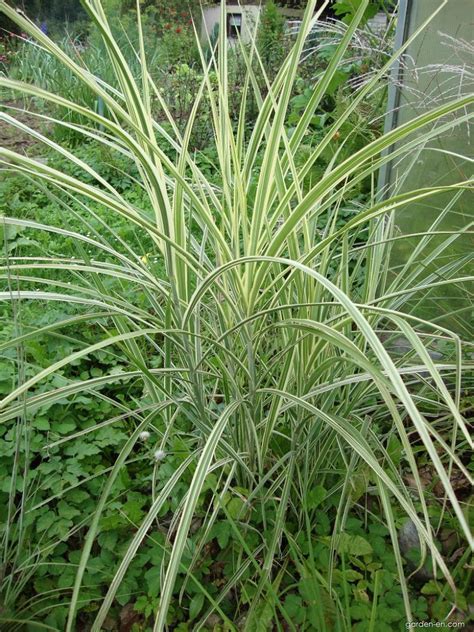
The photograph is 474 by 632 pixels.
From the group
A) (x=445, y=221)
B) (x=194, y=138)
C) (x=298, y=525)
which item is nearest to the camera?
(x=298, y=525)

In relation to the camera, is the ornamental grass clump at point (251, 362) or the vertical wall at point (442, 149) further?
the vertical wall at point (442, 149)

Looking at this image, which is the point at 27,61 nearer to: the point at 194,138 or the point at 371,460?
the point at 194,138

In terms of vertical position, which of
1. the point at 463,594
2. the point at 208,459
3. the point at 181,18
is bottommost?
the point at 463,594

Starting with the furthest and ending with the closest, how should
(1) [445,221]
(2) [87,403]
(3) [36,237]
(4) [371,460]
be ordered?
(3) [36,237] → (1) [445,221] → (2) [87,403] → (4) [371,460]

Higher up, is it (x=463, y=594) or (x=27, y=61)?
(x=27, y=61)

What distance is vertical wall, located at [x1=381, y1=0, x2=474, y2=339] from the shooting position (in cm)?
183

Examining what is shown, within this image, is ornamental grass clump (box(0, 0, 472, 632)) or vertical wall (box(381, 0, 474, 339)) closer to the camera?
ornamental grass clump (box(0, 0, 472, 632))

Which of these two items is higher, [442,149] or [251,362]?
[442,149]

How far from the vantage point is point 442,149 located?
5.87 feet

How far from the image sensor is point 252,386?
124 cm

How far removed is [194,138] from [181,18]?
15.5ft

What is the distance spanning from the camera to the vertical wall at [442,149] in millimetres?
1827

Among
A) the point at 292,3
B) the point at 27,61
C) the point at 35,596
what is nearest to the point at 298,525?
the point at 35,596

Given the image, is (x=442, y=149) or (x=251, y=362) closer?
(x=251, y=362)
